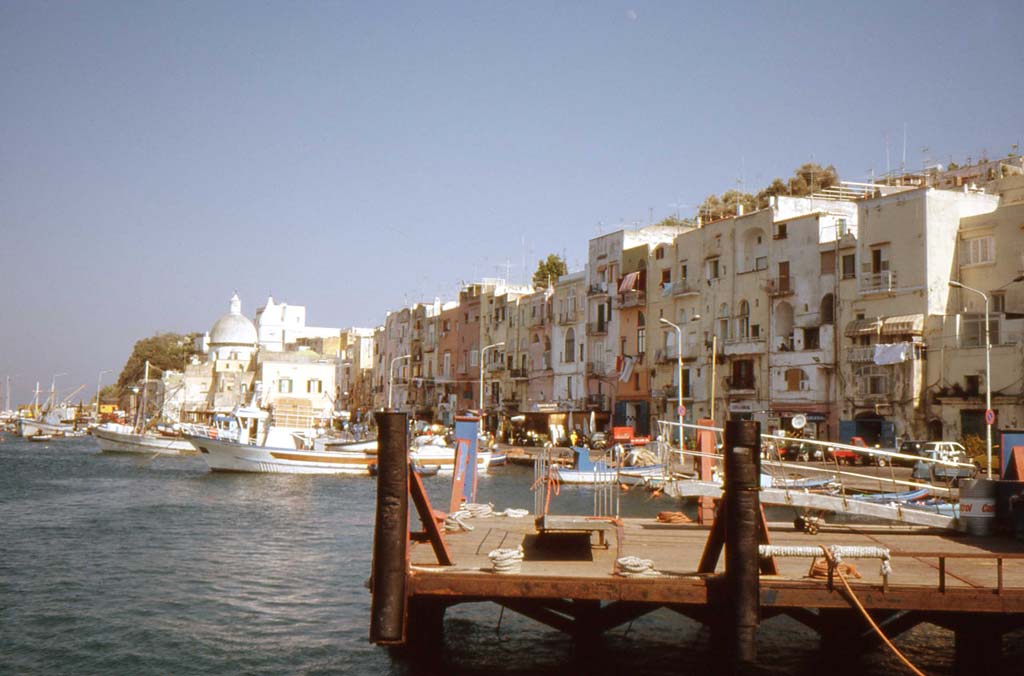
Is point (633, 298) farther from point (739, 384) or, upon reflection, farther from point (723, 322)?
point (739, 384)

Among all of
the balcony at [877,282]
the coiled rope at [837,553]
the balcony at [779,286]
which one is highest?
the balcony at [779,286]

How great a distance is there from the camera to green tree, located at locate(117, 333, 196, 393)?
144 meters

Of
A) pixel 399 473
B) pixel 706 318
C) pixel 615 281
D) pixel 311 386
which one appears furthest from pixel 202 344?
pixel 399 473

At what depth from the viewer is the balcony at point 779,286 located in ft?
189

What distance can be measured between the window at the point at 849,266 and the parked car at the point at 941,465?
11.5m

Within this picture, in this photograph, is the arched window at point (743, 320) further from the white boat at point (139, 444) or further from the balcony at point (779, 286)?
the white boat at point (139, 444)

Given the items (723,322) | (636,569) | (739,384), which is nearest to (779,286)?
(723,322)

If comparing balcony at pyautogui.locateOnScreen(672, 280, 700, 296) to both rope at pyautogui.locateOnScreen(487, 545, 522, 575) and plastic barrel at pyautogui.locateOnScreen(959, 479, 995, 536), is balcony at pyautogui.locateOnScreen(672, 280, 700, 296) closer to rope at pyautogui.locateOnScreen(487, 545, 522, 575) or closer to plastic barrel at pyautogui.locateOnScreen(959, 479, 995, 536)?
plastic barrel at pyautogui.locateOnScreen(959, 479, 995, 536)

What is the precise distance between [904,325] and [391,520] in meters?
42.6

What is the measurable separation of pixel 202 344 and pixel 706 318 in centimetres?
9378

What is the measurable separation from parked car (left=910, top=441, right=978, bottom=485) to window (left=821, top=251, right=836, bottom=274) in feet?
42.0

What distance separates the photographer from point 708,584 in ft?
38.8

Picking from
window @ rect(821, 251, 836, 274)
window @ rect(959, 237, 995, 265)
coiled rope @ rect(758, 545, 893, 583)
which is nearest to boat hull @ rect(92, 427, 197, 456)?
window @ rect(821, 251, 836, 274)

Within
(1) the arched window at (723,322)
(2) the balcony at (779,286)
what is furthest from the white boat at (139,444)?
(2) the balcony at (779,286)
